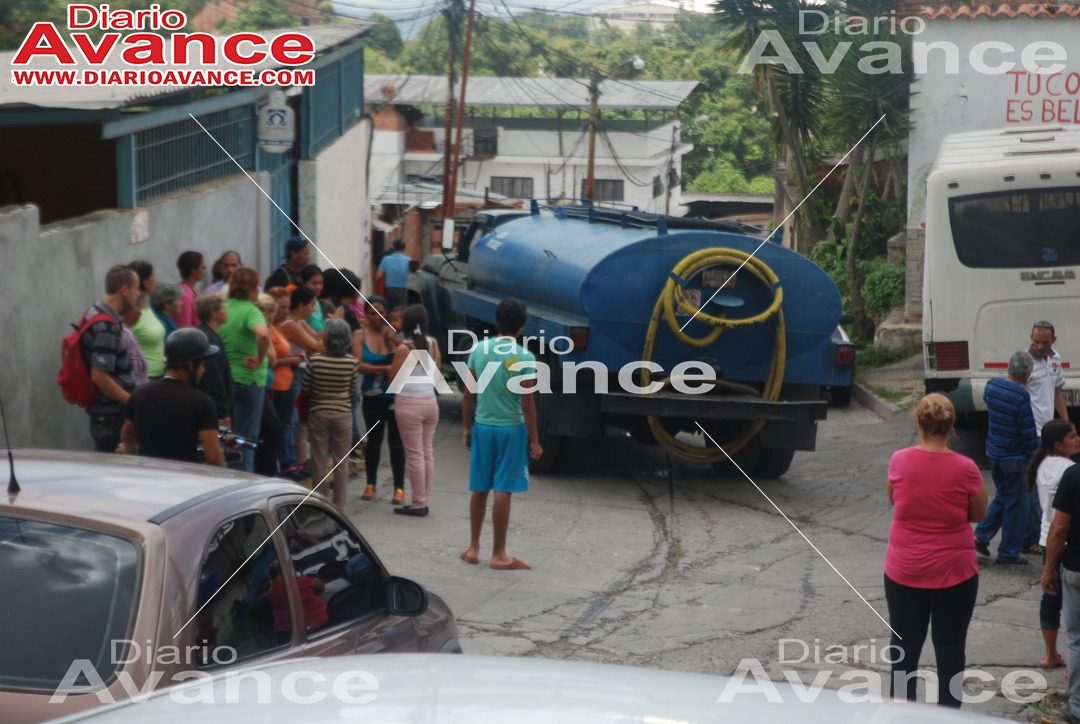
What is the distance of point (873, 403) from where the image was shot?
55.0ft

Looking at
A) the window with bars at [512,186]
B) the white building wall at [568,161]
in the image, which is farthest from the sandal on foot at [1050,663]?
the window with bars at [512,186]

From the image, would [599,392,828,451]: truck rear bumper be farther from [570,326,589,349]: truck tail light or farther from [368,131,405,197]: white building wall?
[368,131,405,197]: white building wall

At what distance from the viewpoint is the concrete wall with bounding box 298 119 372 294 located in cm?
1848

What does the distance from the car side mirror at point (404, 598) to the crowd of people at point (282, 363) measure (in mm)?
2858

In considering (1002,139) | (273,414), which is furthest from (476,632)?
(1002,139)

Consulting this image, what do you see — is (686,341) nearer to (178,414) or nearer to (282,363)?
(282,363)

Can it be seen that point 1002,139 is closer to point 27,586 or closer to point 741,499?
point 741,499

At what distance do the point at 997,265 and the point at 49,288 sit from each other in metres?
8.58

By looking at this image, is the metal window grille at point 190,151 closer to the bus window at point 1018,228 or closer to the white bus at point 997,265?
the white bus at point 997,265

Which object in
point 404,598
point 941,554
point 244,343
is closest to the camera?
point 404,598

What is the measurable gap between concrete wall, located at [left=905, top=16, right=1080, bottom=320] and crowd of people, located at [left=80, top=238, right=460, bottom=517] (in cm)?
1153

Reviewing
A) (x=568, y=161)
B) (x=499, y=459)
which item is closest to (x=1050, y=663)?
(x=499, y=459)

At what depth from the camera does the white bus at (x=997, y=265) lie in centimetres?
1218

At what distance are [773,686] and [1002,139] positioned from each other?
1220 centimetres
